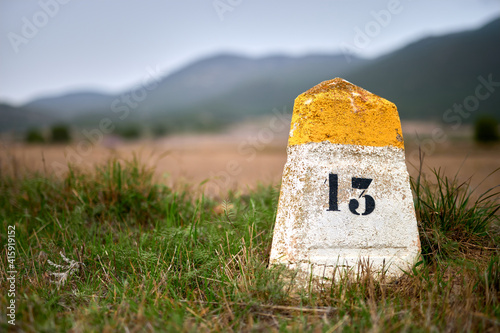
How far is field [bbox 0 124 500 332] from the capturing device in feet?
5.60

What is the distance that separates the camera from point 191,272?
2203 millimetres

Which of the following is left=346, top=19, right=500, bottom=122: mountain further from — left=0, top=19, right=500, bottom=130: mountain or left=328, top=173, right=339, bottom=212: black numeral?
left=328, top=173, right=339, bottom=212: black numeral

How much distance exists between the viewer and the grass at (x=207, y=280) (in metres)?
1.69

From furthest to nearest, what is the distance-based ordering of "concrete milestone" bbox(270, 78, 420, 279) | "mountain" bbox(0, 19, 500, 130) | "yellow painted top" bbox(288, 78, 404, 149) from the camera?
"mountain" bbox(0, 19, 500, 130), "yellow painted top" bbox(288, 78, 404, 149), "concrete milestone" bbox(270, 78, 420, 279)

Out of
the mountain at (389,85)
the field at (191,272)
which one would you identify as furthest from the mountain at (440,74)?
the field at (191,272)

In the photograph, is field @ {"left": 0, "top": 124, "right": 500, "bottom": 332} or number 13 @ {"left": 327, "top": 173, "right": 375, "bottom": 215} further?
number 13 @ {"left": 327, "top": 173, "right": 375, "bottom": 215}

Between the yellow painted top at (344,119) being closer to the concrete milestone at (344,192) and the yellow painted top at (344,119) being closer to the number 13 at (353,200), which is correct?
the concrete milestone at (344,192)

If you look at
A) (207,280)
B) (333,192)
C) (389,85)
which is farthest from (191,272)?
(389,85)

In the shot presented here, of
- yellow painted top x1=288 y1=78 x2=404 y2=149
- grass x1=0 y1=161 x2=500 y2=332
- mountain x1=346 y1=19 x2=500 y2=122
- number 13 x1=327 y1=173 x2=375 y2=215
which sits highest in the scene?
mountain x1=346 y1=19 x2=500 y2=122

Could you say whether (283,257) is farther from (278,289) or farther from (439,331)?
(439,331)

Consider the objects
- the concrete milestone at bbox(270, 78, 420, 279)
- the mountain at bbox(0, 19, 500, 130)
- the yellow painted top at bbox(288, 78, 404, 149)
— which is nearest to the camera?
the concrete milestone at bbox(270, 78, 420, 279)

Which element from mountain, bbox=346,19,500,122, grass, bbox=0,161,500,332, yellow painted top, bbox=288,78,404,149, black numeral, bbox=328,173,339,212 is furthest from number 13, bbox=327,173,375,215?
mountain, bbox=346,19,500,122

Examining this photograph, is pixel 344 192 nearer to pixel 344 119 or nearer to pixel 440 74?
pixel 344 119

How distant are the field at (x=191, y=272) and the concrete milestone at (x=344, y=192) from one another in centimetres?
15
